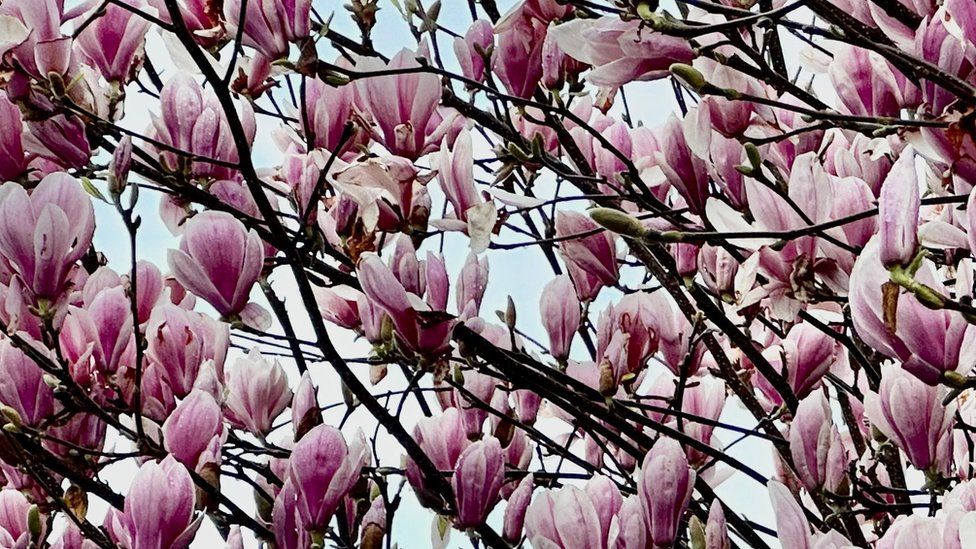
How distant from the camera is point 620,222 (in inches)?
40.4

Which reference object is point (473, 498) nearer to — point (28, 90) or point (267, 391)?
point (267, 391)

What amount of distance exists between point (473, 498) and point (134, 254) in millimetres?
523

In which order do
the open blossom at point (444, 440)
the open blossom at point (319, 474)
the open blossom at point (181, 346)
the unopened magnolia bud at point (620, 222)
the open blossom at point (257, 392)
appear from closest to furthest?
the unopened magnolia bud at point (620, 222)
the open blossom at point (319, 474)
the open blossom at point (181, 346)
the open blossom at point (257, 392)
the open blossom at point (444, 440)

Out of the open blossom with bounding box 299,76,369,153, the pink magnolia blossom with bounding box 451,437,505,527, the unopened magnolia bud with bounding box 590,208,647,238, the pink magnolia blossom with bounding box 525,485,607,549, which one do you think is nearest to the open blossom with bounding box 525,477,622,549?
the pink magnolia blossom with bounding box 525,485,607,549

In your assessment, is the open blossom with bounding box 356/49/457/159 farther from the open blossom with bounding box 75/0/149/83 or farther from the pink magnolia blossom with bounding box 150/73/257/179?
the open blossom with bounding box 75/0/149/83

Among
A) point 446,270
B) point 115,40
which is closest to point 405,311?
point 446,270

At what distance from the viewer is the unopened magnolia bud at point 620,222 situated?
1024 mm

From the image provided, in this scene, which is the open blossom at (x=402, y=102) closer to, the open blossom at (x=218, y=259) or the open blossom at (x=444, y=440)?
the open blossom at (x=218, y=259)

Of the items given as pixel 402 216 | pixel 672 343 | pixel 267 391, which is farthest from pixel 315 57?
pixel 672 343

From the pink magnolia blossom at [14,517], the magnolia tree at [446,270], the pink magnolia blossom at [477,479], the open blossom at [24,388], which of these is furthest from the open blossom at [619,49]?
the pink magnolia blossom at [14,517]

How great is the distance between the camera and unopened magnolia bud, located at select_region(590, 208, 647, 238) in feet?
3.36

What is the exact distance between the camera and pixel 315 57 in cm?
132

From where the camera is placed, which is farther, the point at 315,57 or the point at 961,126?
the point at 315,57

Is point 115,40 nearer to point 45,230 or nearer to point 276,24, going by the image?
point 276,24
